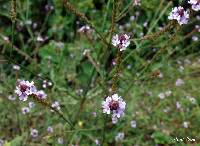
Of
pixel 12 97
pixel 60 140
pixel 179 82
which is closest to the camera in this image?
pixel 60 140

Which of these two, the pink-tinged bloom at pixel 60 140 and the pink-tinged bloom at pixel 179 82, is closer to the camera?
the pink-tinged bloom at pixel 60 140

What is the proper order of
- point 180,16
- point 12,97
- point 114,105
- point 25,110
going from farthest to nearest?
1. point 12,97
2. point 25,110
3. point 180,16
4. point 114,105

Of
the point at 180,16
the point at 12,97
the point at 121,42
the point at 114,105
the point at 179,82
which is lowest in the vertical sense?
the point at 114,105

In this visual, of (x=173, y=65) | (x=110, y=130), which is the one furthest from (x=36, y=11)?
(x=110, y=130)

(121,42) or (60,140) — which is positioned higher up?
(60,140)

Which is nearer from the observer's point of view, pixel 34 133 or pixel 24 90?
pixel 24 90

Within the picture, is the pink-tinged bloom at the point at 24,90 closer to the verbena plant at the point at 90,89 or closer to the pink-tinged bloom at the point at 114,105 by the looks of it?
the pink-tinged bloom at the point at 114,105

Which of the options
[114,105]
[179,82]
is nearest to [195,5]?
[114,105]

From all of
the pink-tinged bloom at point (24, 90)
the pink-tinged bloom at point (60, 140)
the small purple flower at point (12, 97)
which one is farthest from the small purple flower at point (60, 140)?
the pink-tinged bloom at point (24, 90)

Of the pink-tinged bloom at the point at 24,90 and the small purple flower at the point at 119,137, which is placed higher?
the small purple flower at the point at 119,137

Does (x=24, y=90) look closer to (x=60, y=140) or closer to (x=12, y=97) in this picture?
(x=60, y=140)

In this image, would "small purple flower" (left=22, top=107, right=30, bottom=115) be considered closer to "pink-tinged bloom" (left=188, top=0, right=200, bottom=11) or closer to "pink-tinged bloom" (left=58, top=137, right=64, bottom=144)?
"pink-tinged bloom" (left=58, top=137, right=64, bottom=144)
